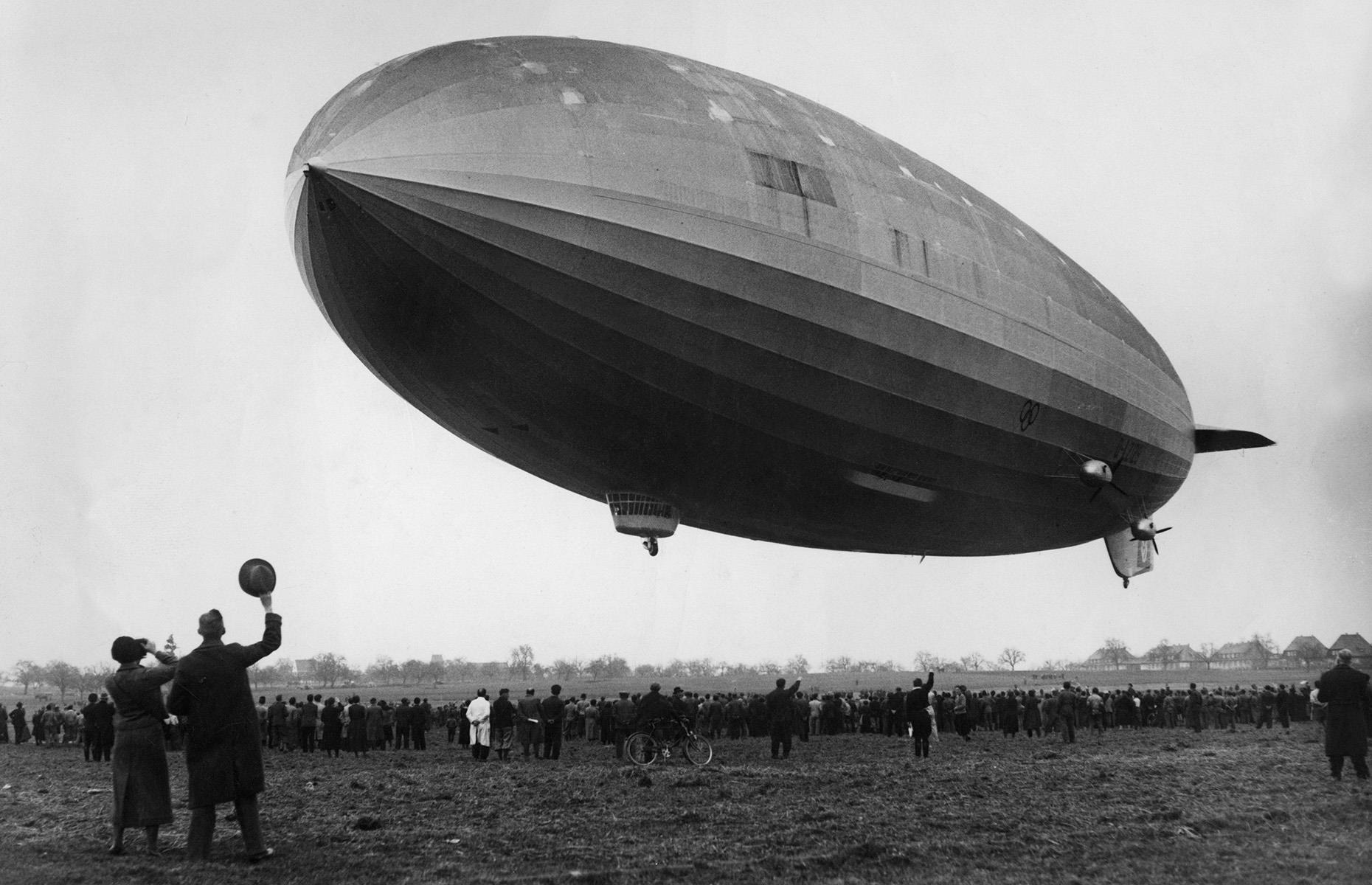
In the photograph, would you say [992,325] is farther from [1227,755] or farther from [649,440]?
[1227,755]

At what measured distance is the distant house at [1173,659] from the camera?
147262 mm

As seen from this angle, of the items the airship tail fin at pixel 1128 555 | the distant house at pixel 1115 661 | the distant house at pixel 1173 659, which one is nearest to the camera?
the airship tail fin at pixel 1128 555

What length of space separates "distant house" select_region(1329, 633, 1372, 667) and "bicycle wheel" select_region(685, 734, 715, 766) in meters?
8.54

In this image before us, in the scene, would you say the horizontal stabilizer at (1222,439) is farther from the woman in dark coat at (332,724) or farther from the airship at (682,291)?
the woman in dark coat at (332,724)

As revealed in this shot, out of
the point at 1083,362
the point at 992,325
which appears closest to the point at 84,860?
the point at 992,325

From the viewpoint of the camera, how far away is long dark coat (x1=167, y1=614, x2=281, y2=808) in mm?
7145

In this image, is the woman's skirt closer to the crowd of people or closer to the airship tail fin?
the crowd of people

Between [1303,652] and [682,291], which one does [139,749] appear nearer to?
[682,291]

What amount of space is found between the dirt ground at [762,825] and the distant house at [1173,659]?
14272 cm

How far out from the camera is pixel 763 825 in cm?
894

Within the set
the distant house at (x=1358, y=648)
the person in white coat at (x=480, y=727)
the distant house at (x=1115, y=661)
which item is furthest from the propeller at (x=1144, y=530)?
the distant house at (x=1115, y=661)

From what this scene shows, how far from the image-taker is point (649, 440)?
1289 cm

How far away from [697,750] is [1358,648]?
9.09 m

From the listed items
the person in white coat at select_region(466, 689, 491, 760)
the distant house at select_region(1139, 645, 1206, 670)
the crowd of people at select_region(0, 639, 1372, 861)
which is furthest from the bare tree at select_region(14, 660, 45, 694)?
the distant house at select_region(1139, 645, 1206, 670)
